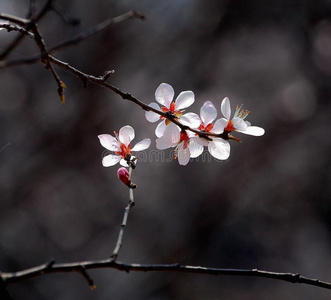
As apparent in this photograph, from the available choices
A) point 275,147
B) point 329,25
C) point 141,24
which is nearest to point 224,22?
point 141,24

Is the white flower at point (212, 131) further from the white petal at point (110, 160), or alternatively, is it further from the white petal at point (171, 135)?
the white petal at point (110, 160)

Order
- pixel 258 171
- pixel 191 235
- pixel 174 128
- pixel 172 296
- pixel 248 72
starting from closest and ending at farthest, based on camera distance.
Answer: pixel 174 128 → pixel 172 296 → pixel 191 235 → pixel 258 171 → pixel 248 72

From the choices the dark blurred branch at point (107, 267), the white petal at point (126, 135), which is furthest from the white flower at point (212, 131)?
the dark blurred branch at point (107, 267)

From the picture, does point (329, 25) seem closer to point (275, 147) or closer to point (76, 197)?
point (275, 147)

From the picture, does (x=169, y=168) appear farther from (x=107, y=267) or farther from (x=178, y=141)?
(x=107, y=267)

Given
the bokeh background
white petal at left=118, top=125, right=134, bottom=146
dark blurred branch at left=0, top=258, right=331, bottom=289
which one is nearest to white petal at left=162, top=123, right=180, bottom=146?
white petal at left=118, top=125, right=134, bottom=146

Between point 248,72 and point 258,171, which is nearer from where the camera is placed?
point 258,171

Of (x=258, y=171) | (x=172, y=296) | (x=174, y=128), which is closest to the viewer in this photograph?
(x=174, y=128)
